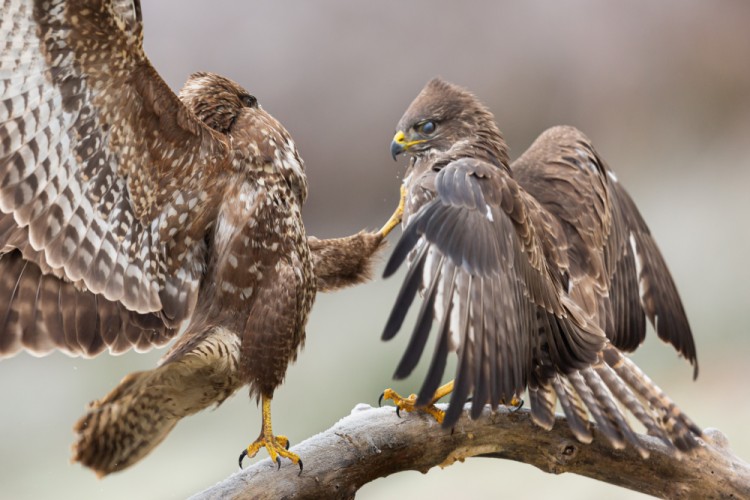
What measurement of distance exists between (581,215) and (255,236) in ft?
4.02

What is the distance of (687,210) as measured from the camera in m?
7.47

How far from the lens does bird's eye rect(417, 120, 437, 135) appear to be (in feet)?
11.2

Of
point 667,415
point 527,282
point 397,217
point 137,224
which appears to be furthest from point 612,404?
point 137,224

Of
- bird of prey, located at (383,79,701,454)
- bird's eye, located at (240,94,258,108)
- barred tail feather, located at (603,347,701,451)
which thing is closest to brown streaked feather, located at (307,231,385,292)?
bird of prey, located at (383,79,701,454)

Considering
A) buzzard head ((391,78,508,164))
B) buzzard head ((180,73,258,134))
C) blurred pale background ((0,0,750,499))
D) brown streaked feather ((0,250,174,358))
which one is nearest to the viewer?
brown streaked feather ((0,250,174,358))

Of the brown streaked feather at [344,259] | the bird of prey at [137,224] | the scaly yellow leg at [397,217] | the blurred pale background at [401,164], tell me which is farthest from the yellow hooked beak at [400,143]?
the blurred pale background at [401,164]

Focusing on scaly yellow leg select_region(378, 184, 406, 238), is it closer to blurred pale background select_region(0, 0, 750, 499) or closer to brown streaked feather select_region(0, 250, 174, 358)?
brown streaked feather select_region(0, 250, 174, 358)

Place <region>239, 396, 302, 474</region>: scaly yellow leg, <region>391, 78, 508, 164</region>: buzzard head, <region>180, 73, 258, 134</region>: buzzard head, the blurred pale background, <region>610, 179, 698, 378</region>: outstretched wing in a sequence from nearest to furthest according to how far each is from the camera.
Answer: <region>239, 396, 302, 474</region>: scaly yellow leg < <region>180, 73, 258, 134</region>: buzzard head < <region>391, 78, 508, 164</region>: buzzard head < <region>610, 179, 698, 378</region>: outstretched wing < the blurred pale background

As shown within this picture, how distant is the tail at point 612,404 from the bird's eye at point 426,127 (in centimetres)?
110

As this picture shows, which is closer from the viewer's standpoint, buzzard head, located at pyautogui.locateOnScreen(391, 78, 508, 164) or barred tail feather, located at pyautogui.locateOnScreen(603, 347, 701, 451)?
barred tail feather, located at pyautogui.locateOnScreen(603, 347, 701, 451)

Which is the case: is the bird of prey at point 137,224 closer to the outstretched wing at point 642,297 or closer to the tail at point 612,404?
the tail at point 612,404

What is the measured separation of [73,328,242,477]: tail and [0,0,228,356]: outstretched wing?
18cm

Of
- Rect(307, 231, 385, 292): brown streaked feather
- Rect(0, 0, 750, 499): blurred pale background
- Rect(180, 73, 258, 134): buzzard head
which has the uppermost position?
Rect(0, 0, 750, 499): blurred pale background

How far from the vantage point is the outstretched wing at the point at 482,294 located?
227 cm
